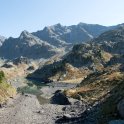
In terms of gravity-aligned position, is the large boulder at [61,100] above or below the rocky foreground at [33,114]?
below

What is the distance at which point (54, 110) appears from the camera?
107750 mm

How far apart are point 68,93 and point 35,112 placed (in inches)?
1464

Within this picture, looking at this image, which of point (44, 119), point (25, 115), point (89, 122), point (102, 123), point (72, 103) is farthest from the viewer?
point (72, 103)

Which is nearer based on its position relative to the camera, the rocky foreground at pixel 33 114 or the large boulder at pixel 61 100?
the rocky foreground at pixel 33 114

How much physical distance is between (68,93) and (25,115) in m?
45.5

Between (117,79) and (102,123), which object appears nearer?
(102,123)

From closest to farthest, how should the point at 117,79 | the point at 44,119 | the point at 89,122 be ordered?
the point at 89,122 → the point at 44,119 → the point at 117,79

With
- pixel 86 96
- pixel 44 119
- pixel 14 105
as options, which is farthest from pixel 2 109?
pixel 86 96

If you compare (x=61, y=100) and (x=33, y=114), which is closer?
(x=33, y=114)

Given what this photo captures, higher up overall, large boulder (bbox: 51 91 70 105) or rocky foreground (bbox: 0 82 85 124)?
rocky foreground (bbox: 0 82 85 124)

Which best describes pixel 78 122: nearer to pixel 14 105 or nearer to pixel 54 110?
pixel 54 110

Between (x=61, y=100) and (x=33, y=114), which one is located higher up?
(x=33, y=114)

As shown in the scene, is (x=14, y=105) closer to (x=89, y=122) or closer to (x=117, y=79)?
(x=117, y=79)

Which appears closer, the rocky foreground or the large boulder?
the rocky foreground
